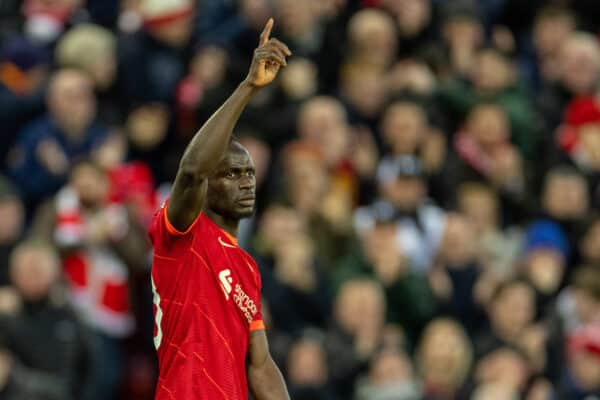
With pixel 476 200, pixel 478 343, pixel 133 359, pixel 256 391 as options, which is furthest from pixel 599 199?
pixel 256 391

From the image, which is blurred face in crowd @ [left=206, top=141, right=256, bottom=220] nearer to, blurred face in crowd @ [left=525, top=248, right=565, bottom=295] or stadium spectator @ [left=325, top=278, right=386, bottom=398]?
stadium spectator @ [left=325, top=278, right=386, bottom=398]

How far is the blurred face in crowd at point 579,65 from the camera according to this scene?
47.5 ft

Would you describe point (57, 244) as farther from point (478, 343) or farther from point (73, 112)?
point (478, 343)

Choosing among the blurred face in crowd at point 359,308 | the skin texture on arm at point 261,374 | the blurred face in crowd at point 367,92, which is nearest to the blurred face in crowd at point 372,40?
the blurred face in crowd at point 367,92

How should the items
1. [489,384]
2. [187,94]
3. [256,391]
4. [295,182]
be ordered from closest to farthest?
[256,391] → [489,384] → [295,182] → [187,94]

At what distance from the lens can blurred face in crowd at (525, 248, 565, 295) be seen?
1284 centimetres

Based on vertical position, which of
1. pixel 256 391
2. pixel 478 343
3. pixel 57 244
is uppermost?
pixel 256 391

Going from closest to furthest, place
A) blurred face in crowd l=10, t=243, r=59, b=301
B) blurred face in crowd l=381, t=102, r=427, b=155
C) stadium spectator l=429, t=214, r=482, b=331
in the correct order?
blurred face in crowd l=10, t=243, r=59, b=301 < stadium spectator l=429, t=214, r=482, b=331 < blurred face in crowd l=381, t=102, r=427, b=155

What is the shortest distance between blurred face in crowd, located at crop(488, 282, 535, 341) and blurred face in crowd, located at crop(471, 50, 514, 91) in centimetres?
260

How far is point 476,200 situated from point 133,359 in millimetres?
3257

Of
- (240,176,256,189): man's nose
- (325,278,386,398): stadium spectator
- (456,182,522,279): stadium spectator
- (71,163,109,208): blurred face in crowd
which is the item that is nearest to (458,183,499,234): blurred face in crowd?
(456,182,522,279): stadium spectator

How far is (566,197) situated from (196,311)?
278 inches

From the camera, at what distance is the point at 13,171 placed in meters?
12.3

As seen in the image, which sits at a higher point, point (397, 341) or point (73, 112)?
point (73, 112)
